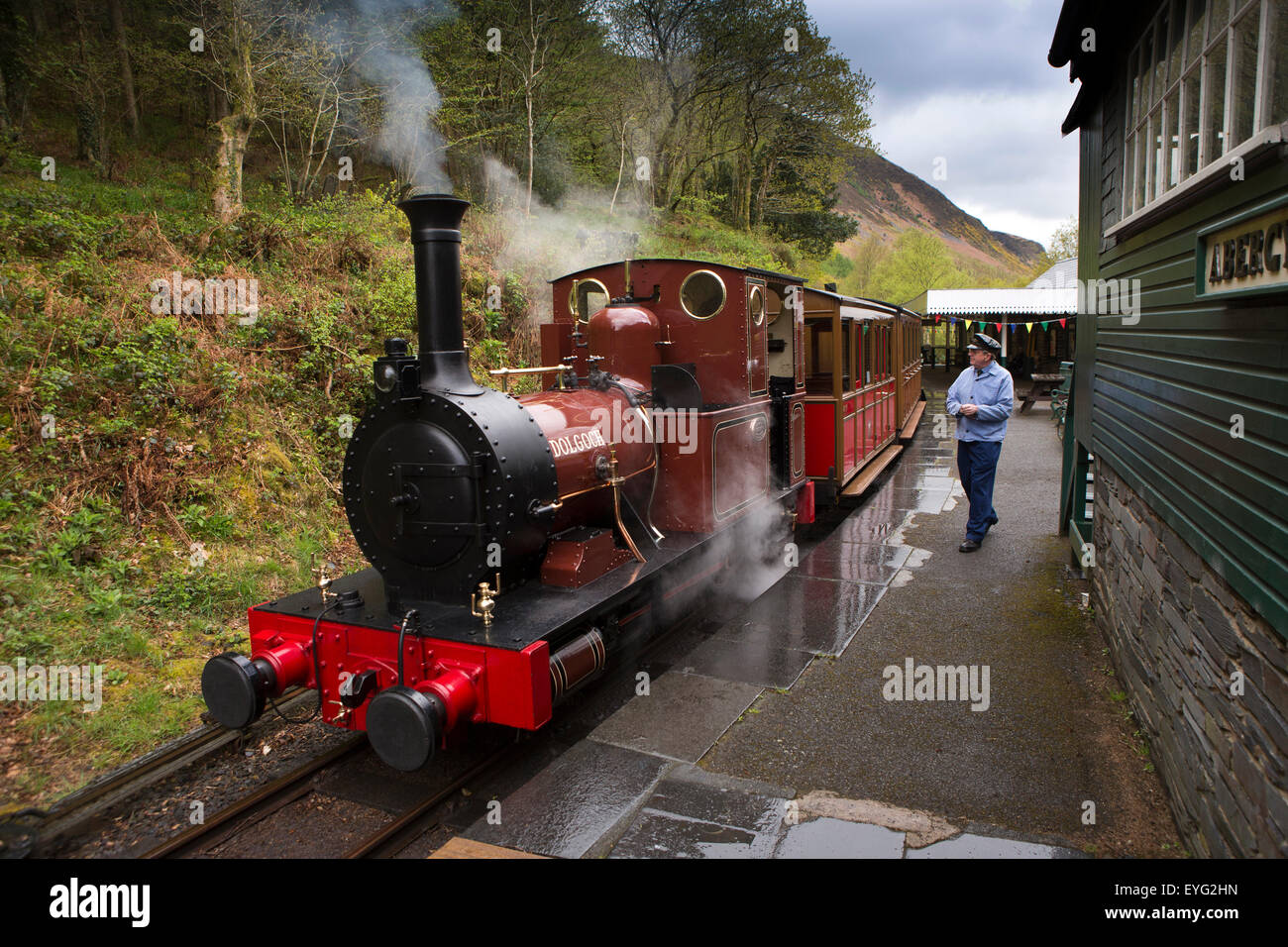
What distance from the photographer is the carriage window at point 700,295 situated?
616 cm

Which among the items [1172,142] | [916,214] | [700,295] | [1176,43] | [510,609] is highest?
[916,214]

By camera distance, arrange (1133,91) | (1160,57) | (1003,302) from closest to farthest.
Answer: (1160,57) < (1133,91) < (1003,302)

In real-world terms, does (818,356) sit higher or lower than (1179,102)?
lower

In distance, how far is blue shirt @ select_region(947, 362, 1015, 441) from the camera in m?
7.68

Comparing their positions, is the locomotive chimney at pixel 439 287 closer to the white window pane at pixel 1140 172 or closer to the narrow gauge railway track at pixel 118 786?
the narrow gauge railway track at pixel 118 786

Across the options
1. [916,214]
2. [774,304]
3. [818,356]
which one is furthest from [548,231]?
[916,214]

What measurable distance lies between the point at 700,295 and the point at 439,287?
2633 millimetres

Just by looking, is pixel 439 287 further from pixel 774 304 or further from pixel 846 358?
pixel 846 358

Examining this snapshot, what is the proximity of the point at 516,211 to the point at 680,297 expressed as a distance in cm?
1100

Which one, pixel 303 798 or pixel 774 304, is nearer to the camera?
pixel 303 798

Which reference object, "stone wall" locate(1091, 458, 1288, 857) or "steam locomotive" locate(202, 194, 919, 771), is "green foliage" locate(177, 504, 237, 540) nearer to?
"steam locomotive" locate(202, 194, 919, 771)

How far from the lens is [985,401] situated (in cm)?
772

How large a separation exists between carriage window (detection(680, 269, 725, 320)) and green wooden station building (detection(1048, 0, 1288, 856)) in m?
2.75

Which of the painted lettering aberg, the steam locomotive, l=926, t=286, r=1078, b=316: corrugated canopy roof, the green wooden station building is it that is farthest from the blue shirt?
l=926, t=286, r=1078, b=316: corrugated canopy roof
